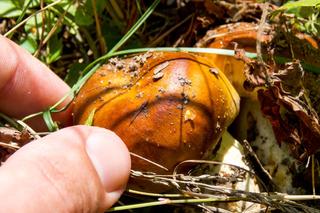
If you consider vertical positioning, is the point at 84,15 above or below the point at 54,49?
above

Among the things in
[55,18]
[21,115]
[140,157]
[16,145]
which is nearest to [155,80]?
[140,157]

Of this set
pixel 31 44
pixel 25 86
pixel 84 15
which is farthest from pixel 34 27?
pixel 25 86

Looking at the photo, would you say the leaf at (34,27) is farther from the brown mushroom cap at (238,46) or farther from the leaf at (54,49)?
the brown mushroom cap at (238,46)

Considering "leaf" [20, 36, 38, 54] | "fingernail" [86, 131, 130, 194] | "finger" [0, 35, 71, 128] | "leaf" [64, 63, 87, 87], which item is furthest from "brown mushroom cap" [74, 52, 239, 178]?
"leaf" [20, 36, 38, 54]

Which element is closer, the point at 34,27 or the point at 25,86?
the point at 25,86

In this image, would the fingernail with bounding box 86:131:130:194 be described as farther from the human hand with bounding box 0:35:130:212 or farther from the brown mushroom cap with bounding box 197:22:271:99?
the brown mushroom cap with bounding box 197:22:271:99

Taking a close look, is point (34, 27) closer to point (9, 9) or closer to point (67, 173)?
point (9, 9)

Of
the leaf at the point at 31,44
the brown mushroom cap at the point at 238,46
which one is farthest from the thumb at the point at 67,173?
the leaf at the point at 31,44
